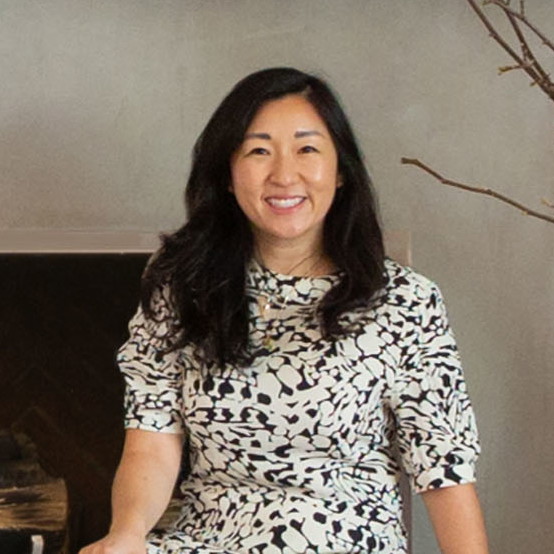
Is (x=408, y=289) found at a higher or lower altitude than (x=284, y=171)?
lower

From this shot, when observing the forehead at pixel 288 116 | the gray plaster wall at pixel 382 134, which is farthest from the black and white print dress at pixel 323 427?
the gray plaster wall at pixel 382 134

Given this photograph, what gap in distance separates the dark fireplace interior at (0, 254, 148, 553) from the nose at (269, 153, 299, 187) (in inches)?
13.9

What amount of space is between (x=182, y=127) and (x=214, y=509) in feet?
2.40

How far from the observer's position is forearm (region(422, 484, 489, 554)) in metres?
1.58

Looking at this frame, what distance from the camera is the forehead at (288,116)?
5.30ft

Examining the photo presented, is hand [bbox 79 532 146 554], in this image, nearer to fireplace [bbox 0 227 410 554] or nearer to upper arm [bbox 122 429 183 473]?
upper arm [bbox 122 429 183 473]

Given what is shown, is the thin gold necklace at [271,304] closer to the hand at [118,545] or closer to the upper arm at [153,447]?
the upper arm at [153,447]

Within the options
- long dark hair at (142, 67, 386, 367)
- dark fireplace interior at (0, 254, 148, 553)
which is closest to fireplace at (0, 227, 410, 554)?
dark fireplace interior at (0, 254, 148, 553)

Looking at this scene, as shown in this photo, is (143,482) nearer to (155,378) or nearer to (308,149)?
(155,378)

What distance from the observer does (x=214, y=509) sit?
165 cm

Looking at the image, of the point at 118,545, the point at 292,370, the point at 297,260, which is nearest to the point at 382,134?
the point at 297,260

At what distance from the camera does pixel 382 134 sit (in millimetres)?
2029

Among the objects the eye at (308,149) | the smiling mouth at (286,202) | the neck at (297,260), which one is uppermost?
the eye at (308,149)

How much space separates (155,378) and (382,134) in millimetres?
633
